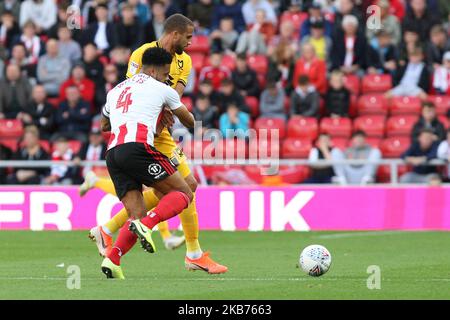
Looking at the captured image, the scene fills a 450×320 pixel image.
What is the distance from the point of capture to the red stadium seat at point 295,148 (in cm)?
2092

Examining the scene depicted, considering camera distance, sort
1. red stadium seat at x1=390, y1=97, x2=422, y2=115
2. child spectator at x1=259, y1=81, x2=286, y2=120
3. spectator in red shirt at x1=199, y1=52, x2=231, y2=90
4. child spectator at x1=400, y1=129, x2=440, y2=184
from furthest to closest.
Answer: spectator in red shirt at x1=199, y1=52, x2=231, y2=90
child spectator at x1=259, y1=81, x2=286, y2=120
red stadium seat at x1=390, y1=97, x2=422, y2=115
child spectator at x1=400, y1=129, x2=440, y2=184

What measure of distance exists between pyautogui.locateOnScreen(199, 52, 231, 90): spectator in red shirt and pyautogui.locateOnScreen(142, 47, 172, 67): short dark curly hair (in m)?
11.4

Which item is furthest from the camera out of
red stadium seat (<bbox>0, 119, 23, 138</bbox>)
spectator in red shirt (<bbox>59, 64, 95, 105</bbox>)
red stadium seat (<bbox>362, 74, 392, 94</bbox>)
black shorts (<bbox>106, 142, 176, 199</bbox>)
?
spectator in red shirt (<bbox>59, 64, 95, 105</bbox>)

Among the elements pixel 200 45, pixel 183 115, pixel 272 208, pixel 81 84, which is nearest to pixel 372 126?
pixel 272 208

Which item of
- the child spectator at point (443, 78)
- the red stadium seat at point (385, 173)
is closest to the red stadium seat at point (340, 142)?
the red stadium seat at point (385, 173)

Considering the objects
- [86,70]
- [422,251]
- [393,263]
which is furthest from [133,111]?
[86,70]

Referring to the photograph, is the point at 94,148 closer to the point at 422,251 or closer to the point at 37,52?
the point at 37,52

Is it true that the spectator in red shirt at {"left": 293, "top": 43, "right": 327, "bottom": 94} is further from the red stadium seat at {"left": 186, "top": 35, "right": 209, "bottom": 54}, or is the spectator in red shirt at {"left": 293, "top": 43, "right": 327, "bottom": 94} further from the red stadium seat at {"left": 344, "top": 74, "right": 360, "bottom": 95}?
the red stadium seat at {"left": 186, "top": 35, "right": 209, "bottom": 54}

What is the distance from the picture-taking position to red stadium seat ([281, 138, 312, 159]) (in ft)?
68.6

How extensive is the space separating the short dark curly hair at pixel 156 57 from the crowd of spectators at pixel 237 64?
920cm

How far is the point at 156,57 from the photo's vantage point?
10.8 meters

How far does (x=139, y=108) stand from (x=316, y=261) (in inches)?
81.6

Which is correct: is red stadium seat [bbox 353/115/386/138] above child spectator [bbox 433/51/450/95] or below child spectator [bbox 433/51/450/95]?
below

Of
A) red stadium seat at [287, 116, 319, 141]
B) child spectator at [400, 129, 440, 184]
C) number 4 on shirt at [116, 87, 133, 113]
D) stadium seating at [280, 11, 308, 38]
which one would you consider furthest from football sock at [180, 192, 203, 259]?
stadium seating at [280, 11, 308, 38]
